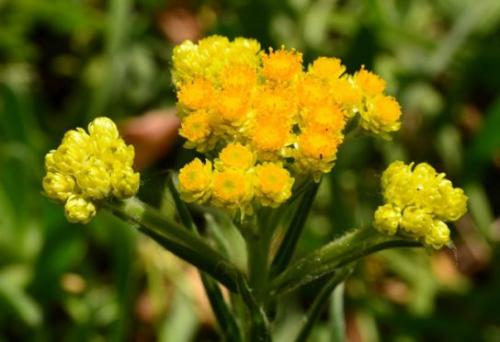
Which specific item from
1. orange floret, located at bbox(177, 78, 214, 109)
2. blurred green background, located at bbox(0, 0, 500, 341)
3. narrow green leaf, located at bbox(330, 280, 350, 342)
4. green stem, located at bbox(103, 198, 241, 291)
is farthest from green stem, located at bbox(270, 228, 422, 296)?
blurred green background, located at bbox(0, 0, 500, 341)

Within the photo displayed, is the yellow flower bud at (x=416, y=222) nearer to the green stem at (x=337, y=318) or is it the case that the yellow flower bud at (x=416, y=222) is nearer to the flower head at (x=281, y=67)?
the flower head at (x=281, y=67)

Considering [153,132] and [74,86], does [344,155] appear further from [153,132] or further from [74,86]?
[74,86]

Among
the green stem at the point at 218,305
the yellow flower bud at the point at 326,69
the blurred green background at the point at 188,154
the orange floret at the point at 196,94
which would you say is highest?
the yellow flower bud at the point at 326,69

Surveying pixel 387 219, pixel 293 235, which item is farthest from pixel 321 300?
pixel 387 219

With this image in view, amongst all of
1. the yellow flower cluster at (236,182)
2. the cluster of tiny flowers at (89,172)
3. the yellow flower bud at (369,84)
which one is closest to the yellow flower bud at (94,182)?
the cluster of tiny flowers at (89,172)

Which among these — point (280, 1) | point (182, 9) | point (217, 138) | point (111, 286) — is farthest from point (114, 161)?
point (182, 9)
